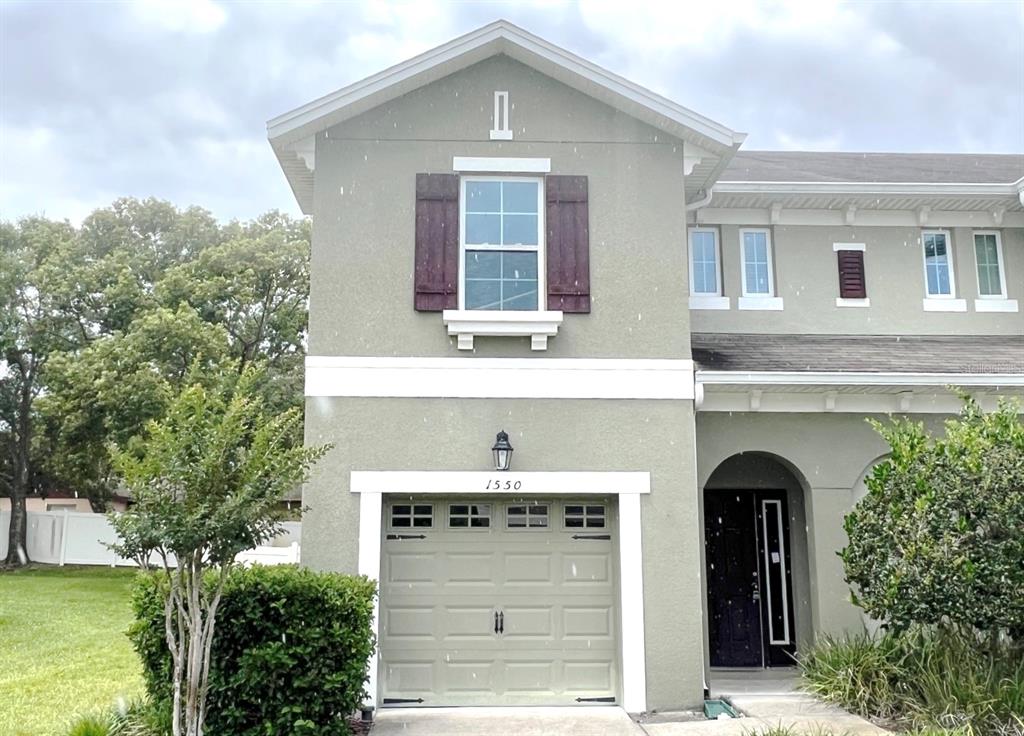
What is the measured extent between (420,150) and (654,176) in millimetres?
2621

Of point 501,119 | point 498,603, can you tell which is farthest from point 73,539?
point 501,119

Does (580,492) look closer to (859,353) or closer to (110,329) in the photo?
(859,353)

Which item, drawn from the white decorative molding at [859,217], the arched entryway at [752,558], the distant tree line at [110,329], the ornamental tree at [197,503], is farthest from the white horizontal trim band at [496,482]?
the distant tree line at [110,329]

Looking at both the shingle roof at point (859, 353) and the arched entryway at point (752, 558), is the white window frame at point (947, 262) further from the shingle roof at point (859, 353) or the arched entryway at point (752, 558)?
the arched entryway at point (752, 558)

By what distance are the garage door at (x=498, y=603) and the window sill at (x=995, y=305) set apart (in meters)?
6.36

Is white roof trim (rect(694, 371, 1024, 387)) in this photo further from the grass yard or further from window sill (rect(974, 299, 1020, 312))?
the grass yard

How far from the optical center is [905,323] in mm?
11883

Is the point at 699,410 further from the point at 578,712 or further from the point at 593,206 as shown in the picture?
the point at 578,712

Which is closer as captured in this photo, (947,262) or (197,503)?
(197,503)

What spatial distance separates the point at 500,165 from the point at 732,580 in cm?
607

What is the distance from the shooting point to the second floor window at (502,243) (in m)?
9.55

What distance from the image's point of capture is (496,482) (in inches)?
362

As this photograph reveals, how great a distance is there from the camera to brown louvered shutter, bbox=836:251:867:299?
11938mm

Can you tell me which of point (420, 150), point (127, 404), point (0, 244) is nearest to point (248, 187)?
point (0, 244)
